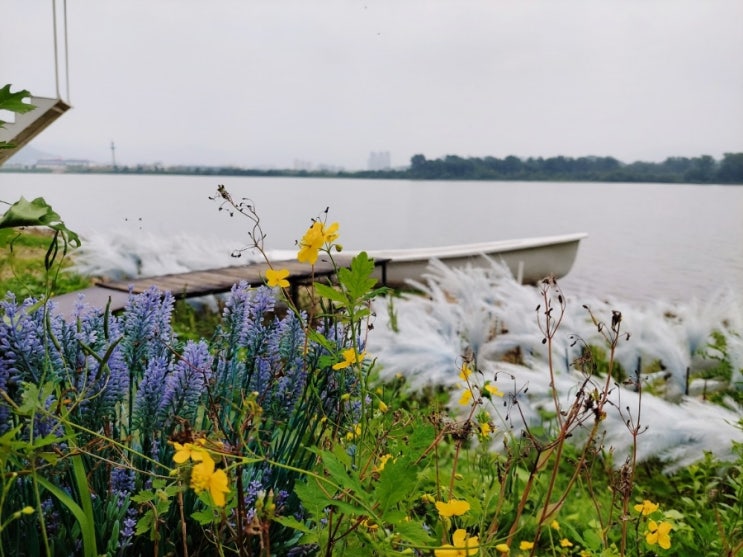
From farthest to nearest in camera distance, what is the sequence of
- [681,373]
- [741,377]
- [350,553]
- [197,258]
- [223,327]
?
[197,258], [681,373], [741,377], [223,327], [350,553]

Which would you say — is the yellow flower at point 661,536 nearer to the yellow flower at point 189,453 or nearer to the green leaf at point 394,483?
the green leaf at point 394,483

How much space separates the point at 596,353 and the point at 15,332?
3567 millimetres

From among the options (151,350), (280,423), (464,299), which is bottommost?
(464,299)

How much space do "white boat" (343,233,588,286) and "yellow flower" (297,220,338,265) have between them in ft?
17.4

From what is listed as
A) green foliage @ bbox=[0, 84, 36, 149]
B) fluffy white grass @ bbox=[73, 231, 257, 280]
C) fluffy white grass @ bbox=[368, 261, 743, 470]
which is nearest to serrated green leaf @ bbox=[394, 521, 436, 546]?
green foliage @ bbox=[0, 84, 36, 149]

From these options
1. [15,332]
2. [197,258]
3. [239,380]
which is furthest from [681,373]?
[197,258]

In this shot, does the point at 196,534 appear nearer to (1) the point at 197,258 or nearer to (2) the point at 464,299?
(2) the point at 464,299

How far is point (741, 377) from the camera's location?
2775 millimetres

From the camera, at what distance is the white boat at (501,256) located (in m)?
6.78

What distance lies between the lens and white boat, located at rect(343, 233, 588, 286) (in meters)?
6.78

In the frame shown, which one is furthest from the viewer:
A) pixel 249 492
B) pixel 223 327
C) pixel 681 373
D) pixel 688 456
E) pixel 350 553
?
pixel 681 373

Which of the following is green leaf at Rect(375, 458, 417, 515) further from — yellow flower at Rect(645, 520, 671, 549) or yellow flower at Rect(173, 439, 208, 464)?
yellow flower at Rect(645, 520, 671, 549)

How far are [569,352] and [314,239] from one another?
2.55 metres

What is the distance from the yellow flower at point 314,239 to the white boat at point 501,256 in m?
5.31
